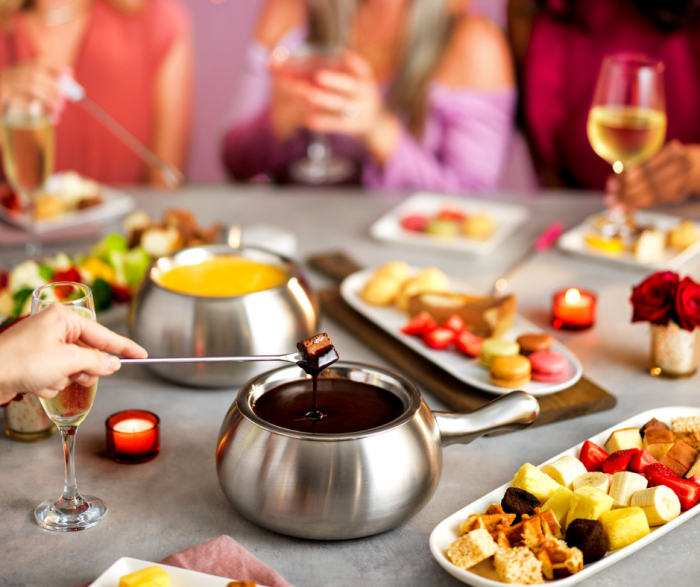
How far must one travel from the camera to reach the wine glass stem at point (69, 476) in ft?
3.59

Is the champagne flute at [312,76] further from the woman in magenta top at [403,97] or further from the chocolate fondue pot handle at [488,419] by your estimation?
the chocolate fondue pot handle at [488,419]

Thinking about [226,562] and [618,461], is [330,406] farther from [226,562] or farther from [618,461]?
[618,461]

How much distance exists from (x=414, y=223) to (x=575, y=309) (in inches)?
26.2

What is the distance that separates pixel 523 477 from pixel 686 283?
59 centimetres

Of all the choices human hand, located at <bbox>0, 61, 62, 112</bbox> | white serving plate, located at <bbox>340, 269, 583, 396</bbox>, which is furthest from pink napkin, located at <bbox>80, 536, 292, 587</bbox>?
human hand, located at <bbox>0, 61, 62, 112</bbox>

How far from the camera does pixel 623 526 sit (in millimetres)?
999

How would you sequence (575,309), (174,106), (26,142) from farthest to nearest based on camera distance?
(174,106) < (26,142) < (575,309)

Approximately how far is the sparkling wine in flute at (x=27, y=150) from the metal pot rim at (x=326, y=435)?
1.07 m

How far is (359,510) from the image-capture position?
102cm

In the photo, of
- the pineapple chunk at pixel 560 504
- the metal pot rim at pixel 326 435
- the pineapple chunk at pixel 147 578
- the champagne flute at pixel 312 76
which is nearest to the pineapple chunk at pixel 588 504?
the pineapple chunk at pixel 560 504

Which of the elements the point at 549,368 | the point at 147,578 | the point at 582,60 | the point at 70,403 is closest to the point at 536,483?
the point at 549,368

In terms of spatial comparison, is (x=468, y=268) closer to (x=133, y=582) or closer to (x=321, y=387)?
(x=321, y=387)

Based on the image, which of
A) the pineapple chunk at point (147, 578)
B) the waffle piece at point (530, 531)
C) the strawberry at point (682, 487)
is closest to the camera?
the pineapple chunk at point (147, 578)

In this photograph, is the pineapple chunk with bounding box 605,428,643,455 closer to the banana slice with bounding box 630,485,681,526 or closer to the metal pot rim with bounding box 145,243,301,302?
the banana slice with bounding box 630,485,681,526
